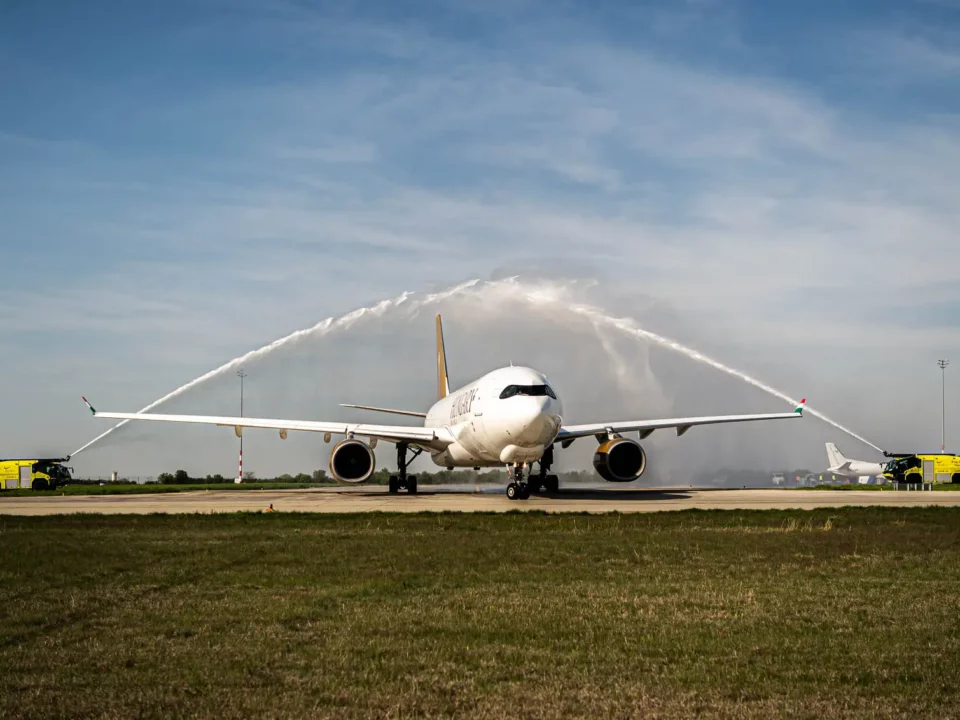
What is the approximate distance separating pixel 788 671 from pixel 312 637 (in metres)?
4.45

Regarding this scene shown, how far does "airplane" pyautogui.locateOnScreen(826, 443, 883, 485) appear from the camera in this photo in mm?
100750

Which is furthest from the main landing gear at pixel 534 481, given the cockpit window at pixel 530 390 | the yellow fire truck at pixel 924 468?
the yellow fire truck at pixel 924 468

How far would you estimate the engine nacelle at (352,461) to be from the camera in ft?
132

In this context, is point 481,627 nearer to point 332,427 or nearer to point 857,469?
point 332,427

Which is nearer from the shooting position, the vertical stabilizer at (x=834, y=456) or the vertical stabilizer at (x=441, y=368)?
the vertical stabilizer at (x=441, y=368)

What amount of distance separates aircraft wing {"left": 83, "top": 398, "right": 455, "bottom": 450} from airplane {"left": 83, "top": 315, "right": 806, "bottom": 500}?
4 centimetres

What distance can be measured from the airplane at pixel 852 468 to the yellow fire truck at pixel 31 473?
75518mm

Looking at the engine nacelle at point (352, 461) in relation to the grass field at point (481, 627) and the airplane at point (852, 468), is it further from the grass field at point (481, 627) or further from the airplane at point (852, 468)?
the airplane at point (852, 468)

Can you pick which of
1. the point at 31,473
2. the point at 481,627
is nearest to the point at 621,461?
the point at 481,627

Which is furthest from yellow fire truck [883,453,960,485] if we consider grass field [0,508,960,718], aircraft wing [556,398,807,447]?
→ grass field [0,508,960,718]

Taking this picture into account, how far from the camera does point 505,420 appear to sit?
115 ft

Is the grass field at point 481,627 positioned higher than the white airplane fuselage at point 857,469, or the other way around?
the grass field at point 481,627

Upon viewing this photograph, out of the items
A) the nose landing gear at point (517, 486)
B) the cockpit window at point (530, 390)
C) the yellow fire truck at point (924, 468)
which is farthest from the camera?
the yellow fire truck at point (924, 468)

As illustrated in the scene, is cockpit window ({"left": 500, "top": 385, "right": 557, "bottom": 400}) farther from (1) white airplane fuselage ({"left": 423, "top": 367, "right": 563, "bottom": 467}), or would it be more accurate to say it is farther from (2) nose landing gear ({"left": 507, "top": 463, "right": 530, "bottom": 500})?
(2) nose landing gear ({"left": 507, "top": 463, "right": 530, "bottom": 500})
